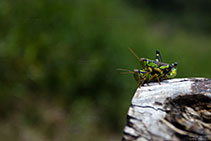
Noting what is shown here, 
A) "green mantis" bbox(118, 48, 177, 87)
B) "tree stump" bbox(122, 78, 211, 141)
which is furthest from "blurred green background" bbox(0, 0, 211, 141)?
"tree stump" bbox(122, 78, 211, 141)

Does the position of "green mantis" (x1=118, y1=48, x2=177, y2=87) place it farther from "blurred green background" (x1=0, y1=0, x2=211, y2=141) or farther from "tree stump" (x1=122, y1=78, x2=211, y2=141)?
"blurred green background" (x1=0, y1=0, x2=211, y2=141)

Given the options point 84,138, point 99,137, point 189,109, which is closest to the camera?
point 189,109

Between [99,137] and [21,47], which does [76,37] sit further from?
[99,137]

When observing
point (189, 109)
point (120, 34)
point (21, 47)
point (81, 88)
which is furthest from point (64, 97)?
point (189, 109)

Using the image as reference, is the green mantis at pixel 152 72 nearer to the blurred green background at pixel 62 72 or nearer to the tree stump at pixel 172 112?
the tree stump at pixel 172 112

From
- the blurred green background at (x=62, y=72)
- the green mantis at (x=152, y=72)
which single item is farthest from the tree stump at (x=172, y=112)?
the blurred green background at (x=62, y=72)

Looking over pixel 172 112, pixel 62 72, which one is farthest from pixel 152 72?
pixel 62 72
